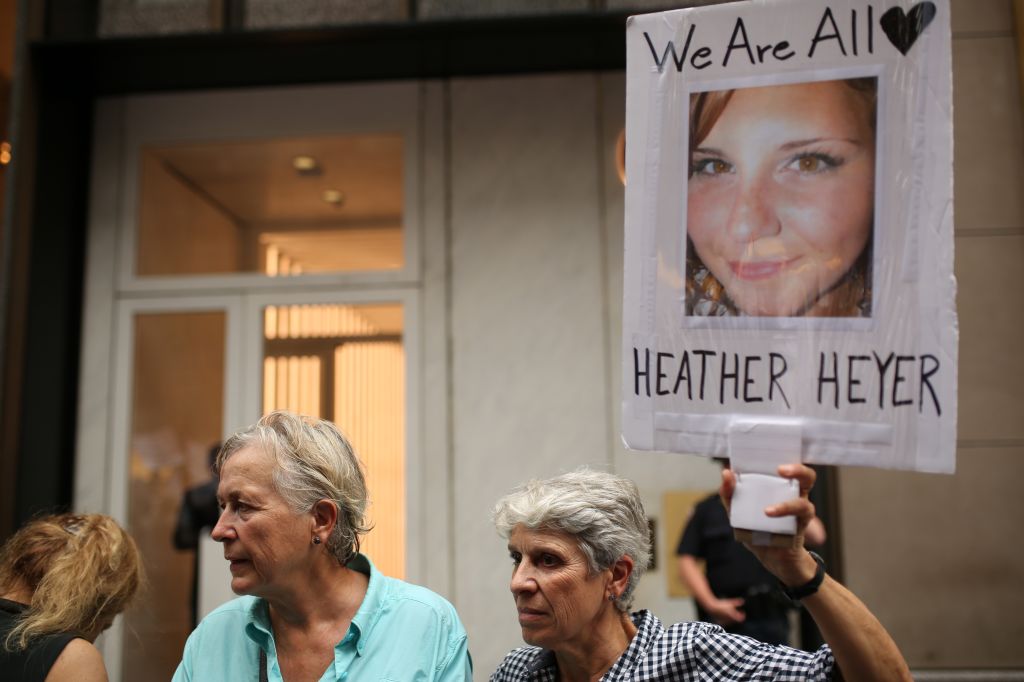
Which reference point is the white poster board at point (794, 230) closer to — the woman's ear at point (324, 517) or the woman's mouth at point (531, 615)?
the woman's mouth at point (531, 615)

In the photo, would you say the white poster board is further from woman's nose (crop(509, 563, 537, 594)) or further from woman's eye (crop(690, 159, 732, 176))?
woman's nose (crop(509, 563, 537, 594))

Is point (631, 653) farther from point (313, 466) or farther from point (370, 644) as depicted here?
point (313, 466)

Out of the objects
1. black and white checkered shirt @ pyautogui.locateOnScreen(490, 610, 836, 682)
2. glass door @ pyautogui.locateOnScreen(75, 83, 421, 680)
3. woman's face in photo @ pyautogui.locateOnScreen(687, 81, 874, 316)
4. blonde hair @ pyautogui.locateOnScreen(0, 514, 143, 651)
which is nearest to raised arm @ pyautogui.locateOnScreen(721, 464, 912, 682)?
black and white checkered shirt @ pyautogui.locateOnScreen(490, 610, 836, 682)

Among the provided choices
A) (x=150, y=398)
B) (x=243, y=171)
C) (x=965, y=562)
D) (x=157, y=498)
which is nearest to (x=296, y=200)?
(x=243, y=171)

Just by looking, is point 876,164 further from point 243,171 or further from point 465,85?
point 243,171

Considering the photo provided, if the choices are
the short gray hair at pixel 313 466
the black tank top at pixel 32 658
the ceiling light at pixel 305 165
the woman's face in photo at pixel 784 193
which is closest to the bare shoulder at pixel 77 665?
the black tank top at pixel 32 658

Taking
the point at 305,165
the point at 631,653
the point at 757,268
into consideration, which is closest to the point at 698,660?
the point at 631,653

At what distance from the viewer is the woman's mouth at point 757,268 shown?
7.00 ft

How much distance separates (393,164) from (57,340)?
252cm

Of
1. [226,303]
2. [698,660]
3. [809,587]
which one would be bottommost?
[698,660]

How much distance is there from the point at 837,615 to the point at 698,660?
0.53 m

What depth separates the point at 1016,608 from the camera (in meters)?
5.47

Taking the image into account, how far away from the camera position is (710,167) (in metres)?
2.24

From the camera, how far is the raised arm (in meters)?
1.96
